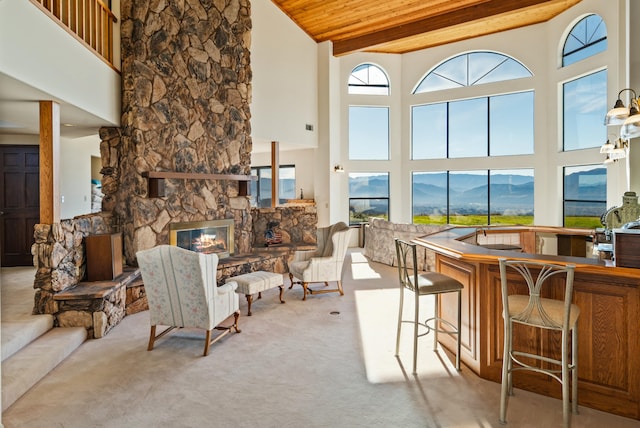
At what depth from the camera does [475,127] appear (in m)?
10.5

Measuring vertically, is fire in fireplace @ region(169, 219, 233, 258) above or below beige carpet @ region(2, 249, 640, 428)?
Answer: above

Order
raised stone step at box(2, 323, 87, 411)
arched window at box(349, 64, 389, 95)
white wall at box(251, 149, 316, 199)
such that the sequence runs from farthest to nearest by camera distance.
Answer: arched window at box(349, 64, 389, 95) < white wall at box(251, 149, 316, 199) < raised stone step at box(2, 323, 87, 411)

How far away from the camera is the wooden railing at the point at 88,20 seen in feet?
12.5

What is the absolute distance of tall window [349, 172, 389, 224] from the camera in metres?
11.0

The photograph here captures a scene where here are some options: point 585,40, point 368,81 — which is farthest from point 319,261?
point 585,40

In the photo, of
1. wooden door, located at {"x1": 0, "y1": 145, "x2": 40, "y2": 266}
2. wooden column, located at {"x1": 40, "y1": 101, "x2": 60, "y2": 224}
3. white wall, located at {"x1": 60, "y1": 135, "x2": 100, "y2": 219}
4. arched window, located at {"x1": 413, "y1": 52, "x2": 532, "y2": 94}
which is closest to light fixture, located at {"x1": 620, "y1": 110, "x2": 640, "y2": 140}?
wooden column, located at {"x1": 40, "y1": 101, "x2": 60, "y2": 224}

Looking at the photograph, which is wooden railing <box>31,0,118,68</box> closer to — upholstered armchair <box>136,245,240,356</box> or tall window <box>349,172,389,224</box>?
upholstered armchair <box>136,245,240,356</box>

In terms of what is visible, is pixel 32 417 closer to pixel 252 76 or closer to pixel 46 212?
pixel 46 212

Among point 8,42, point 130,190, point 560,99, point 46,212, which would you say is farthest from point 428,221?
point 8,42

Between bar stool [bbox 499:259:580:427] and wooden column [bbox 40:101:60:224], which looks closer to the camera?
bar stool [bbox 499:259:580:427]

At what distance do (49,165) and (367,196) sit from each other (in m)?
8.19

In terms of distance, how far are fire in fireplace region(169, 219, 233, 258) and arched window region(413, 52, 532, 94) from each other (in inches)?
282

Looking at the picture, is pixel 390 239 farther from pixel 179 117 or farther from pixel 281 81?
pixel 179 117

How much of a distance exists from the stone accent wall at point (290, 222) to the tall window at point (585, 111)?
6.09m
